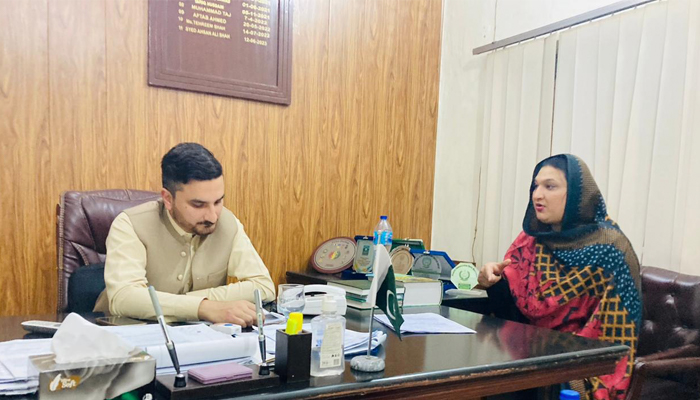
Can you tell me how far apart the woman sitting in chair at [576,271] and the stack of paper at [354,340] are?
3.07 ft

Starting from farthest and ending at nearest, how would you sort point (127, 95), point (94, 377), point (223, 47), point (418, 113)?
point (418, 113) < point (223, 47) < point (127, 95) < point (94, 377)

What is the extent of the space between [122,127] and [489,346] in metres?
1.92

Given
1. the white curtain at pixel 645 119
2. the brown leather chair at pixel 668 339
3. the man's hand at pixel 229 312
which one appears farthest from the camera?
the white curtain at pixel 645 119

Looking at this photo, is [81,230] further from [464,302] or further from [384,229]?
[384,229]

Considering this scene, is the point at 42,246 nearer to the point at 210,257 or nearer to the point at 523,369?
the point at 210,257

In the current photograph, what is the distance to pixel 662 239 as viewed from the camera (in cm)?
238

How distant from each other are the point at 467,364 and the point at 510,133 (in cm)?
224

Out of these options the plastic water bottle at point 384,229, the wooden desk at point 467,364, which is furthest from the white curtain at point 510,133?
the wooden desk at point 467,364

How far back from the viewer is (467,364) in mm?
1100

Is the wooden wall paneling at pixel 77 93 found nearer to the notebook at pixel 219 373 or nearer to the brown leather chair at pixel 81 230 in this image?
the brown leather chair at pixel 81 230

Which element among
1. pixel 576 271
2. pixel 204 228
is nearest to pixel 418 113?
pixel 576 271

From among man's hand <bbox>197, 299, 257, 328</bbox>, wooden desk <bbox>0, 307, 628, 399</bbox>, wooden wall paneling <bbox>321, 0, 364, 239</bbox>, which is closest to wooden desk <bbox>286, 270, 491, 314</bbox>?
wooden wall paneling <bbox>321, 0, 364, 239</bbox>

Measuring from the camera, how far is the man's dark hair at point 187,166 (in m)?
1.66

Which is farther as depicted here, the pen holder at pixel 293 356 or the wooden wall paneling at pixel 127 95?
the wooden wall paneling at pixel 127 95
